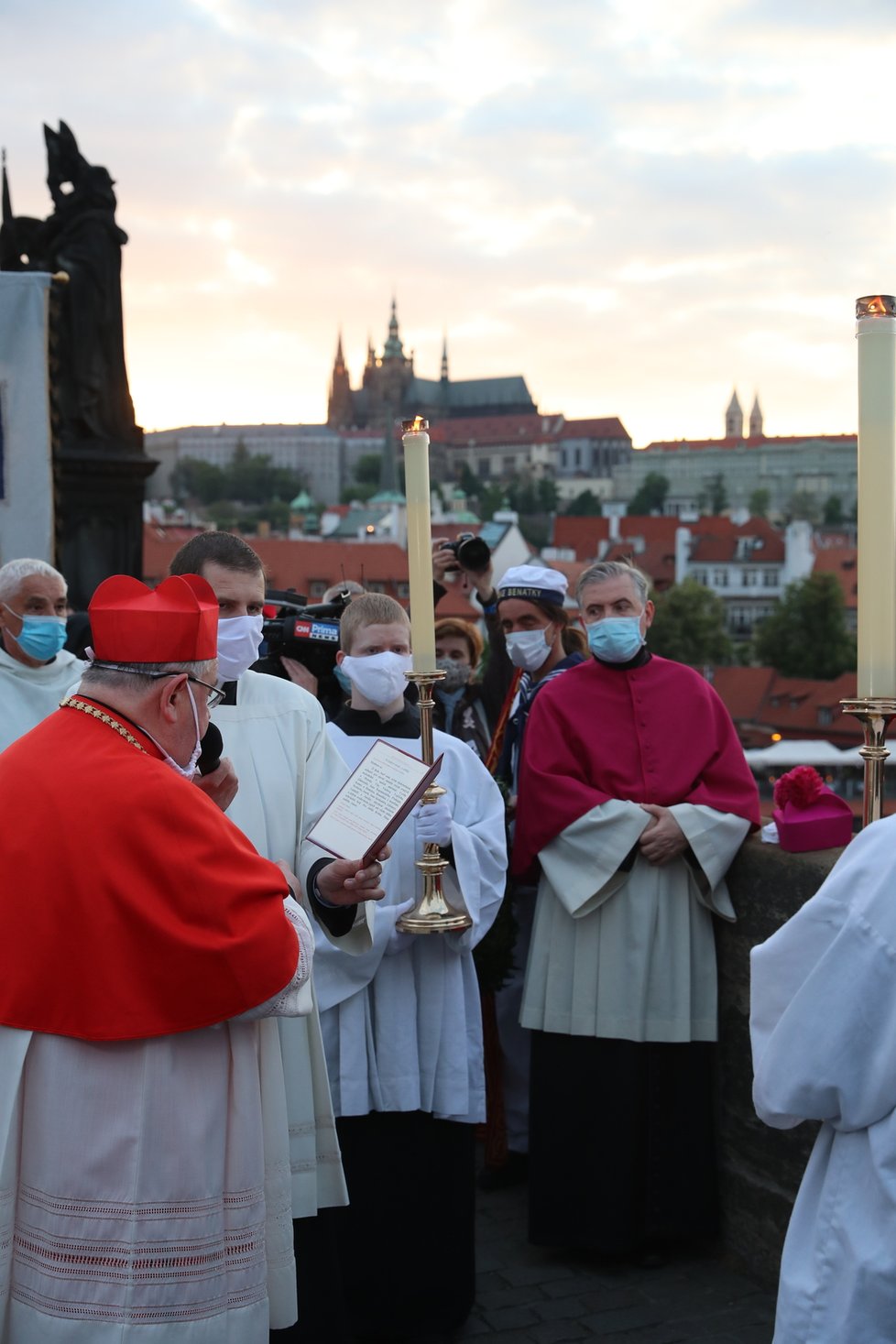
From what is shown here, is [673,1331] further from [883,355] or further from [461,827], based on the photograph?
[883,355]

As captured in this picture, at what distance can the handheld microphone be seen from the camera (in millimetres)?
2574

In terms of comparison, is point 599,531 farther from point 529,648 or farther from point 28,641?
point 28,641

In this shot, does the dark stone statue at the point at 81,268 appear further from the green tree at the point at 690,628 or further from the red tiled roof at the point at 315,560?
the green tree at the point at 690,628

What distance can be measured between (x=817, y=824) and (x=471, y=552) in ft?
6.06

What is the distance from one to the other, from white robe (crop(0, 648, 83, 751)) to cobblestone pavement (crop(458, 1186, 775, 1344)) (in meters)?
2.27

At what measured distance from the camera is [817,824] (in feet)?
12.6

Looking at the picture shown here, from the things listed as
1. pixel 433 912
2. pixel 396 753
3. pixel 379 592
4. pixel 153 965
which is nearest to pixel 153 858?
pixel 153 965

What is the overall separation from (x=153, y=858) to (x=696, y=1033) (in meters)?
2.34

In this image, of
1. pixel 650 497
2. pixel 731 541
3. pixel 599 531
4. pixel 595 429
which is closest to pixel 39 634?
pixel 731 541

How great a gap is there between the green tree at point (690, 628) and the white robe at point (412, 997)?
71.3 metres

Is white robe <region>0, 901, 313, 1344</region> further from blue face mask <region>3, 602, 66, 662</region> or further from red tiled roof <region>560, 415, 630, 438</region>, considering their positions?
red tiled roof <region>560, 415, 630, 438</region>

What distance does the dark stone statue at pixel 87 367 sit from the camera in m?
9.59

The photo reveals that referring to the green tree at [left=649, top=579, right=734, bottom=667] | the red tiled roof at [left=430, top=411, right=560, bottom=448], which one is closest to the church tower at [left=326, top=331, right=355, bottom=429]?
the red tiled roof at [left=430, top=411, right=560, bottom=448]

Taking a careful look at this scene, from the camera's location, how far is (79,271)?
31.6ft
